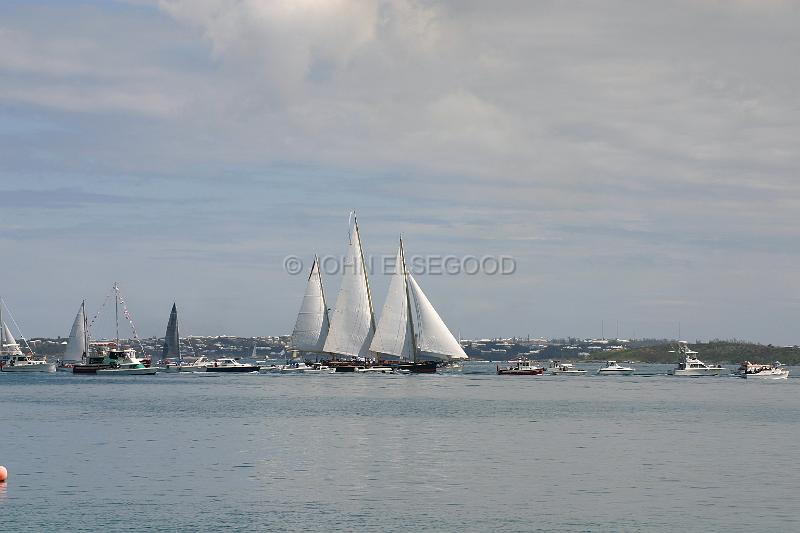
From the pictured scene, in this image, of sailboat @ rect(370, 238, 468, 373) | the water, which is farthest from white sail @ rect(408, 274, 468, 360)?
the water

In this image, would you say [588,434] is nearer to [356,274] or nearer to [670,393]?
[670,393]

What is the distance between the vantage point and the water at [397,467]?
151 feet

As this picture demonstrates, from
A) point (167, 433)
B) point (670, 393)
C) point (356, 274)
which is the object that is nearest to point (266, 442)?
point (167, 433)

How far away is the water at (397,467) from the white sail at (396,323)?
2831 inches

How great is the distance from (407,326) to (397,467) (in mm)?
130947

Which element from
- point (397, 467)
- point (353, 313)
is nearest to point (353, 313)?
point (353, 313)

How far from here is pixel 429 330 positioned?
190875mm

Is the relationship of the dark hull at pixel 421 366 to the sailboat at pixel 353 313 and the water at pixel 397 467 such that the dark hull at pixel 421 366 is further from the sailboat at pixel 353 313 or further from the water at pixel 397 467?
the water at pixel 397 467

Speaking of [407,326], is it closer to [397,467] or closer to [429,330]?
[429,330]

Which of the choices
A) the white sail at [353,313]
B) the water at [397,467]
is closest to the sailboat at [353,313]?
the white sail at [353,313]

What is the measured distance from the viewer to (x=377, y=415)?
10206 cm

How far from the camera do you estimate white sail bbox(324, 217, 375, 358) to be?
7677 inches

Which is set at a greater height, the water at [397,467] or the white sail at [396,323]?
the white sail at [396,323]

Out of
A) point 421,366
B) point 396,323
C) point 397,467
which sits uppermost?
point 396,323
